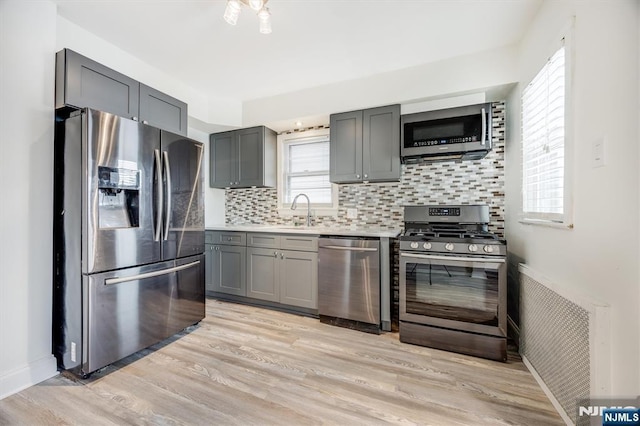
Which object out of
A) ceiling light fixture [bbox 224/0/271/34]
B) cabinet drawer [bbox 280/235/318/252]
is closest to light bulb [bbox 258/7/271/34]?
ceiling light fixture [bbox 224/0/271/34]

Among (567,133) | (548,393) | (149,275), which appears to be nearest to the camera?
(567,133)

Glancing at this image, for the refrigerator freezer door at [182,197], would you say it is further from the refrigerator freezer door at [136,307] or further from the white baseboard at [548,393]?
the white baseboard at [548,393]

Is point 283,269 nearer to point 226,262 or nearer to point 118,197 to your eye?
point 226,262

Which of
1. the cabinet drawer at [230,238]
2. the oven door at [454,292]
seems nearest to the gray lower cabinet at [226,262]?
the cabinet drawer at [230,238]

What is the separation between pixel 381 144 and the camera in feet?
9.41

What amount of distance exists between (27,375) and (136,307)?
26.8 inches

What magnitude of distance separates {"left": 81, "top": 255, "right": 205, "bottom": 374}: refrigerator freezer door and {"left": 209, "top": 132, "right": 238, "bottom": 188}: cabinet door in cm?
150

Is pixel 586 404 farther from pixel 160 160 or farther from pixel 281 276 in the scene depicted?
pixel 160 160

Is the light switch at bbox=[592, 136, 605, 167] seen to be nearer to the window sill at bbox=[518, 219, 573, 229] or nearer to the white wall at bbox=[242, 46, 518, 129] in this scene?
the window sill at bbox=[518, 219, 573, 229]

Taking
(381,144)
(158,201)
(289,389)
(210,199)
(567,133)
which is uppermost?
(381,144)

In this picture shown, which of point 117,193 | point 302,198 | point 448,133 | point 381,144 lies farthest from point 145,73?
point 448,133

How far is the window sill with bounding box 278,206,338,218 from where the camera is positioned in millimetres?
3455

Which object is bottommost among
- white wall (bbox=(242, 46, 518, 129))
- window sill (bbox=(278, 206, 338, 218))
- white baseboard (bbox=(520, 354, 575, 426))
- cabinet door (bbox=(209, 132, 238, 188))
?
white baseboard (bbox=(520, 354, 575, 426))

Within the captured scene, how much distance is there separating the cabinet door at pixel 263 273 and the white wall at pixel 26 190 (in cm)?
170
